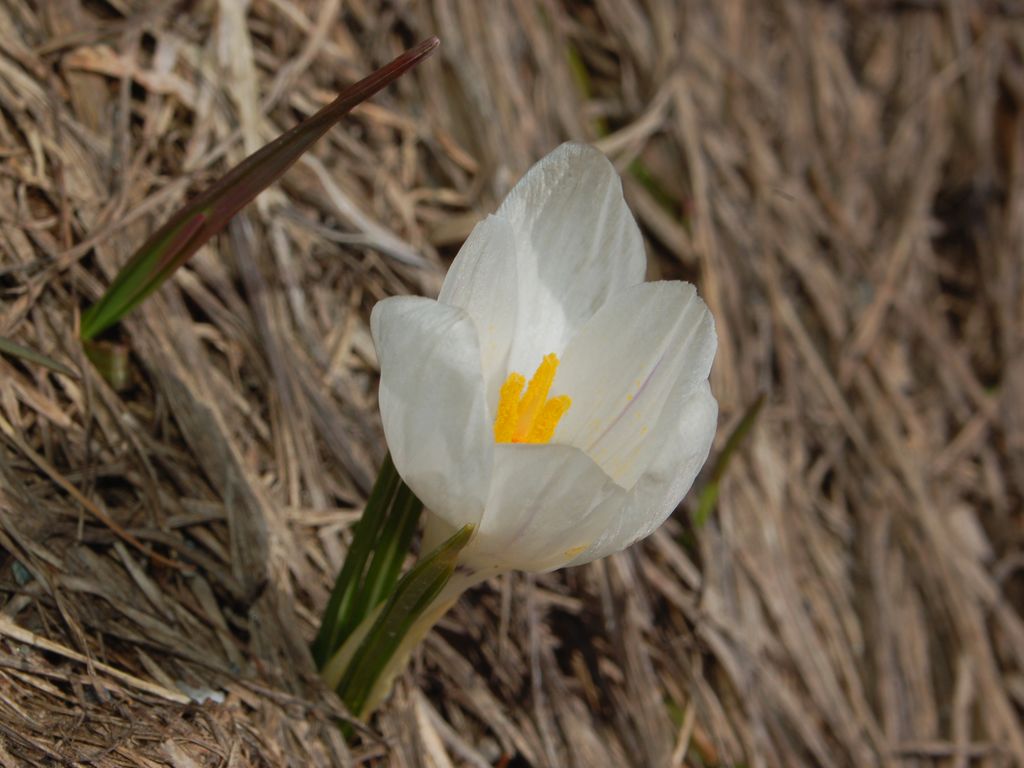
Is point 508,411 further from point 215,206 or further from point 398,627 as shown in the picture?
point 215,206

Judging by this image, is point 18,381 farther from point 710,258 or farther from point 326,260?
point 710,258

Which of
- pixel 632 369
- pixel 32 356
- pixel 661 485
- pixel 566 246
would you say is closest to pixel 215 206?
pixel 32 356

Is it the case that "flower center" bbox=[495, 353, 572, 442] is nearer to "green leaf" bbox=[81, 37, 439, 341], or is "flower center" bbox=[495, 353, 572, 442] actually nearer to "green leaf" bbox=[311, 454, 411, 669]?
"green leaf" bbox=[311, 454, 411, 669]

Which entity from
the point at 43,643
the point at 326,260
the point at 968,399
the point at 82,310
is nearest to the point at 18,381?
the point at 82,310

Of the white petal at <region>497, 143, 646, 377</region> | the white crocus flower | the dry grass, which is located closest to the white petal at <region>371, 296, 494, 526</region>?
the white crocus flower

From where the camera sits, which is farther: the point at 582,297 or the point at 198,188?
the point at 198,188

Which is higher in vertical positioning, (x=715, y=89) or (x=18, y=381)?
(x=18, y=381)

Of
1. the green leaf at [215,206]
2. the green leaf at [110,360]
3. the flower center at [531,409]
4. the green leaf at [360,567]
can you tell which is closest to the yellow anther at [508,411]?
the flower center at [531,409]

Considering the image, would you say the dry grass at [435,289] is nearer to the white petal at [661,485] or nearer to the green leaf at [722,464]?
the green leaf at [722,464]

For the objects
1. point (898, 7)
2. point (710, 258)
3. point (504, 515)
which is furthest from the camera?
point (898, 7)
